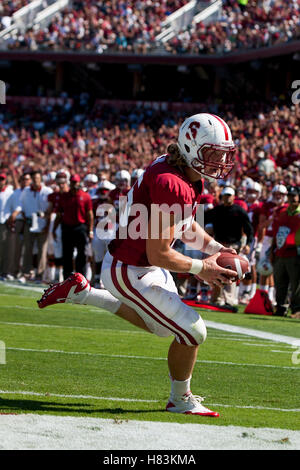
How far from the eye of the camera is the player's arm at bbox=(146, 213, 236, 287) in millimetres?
5047

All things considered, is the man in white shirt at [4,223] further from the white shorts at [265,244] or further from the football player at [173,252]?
the football player at [173,252]

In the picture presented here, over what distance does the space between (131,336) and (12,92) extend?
122 feet

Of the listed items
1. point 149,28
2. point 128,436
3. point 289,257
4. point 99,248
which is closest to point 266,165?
point 99,248

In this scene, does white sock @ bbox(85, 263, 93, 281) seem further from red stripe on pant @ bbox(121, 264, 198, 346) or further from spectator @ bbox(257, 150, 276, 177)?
red stripe on pant @ bbox(121, 264, 198, 346)

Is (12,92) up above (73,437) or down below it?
above

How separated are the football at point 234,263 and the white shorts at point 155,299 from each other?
0.32 m

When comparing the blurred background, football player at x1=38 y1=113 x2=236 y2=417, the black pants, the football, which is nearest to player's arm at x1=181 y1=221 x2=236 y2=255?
football player at x1=38 y1=113 x2=236 y2=417

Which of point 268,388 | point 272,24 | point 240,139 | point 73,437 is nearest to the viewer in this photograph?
point 73,437

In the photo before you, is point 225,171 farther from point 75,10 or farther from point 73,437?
point 75,10

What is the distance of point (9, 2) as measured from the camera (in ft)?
140

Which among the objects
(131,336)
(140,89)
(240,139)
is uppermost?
(140,89)

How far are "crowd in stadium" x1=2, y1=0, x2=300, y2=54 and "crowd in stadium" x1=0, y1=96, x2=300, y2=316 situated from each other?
2.81 m

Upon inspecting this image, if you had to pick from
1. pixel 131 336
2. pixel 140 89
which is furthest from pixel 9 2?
pixel 131 336

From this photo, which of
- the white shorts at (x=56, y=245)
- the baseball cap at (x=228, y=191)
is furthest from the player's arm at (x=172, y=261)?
the white shorts at (x=56, y=245)
